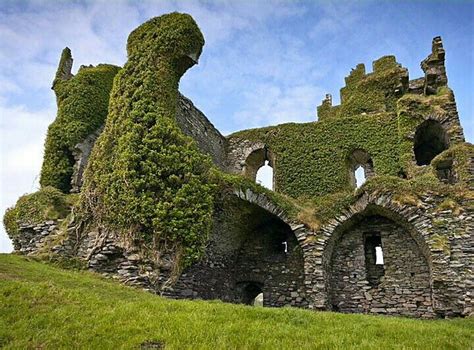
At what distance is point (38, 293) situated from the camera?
26.2 feet

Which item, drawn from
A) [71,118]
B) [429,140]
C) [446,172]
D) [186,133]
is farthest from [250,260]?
[429,140]

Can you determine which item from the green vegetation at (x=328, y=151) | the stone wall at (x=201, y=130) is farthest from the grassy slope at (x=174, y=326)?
the green vegetation at (x=328, y=151)

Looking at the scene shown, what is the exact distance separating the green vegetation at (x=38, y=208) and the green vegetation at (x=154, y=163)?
4.09 feet

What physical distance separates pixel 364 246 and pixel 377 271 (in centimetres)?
102

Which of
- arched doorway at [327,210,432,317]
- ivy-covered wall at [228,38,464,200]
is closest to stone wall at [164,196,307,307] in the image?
arched doorway at [327,210,432,317]

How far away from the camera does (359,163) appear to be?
2044cm

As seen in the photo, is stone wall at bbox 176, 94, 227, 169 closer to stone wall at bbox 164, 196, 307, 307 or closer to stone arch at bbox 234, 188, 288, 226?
stone arch at bbox 234, 188, 288, 226

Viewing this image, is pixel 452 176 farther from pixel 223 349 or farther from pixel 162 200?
pixel 223 349

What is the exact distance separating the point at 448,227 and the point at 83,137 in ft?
48.2

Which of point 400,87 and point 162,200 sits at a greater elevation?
point 400,87

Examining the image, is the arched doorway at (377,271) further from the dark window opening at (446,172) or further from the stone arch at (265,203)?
the dark window opening at (446,172)

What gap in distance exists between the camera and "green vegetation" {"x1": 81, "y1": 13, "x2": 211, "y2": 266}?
1239 cm

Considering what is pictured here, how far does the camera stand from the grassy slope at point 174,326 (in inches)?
256

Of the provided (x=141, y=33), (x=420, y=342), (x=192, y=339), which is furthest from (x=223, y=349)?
(x=141, y=33)
